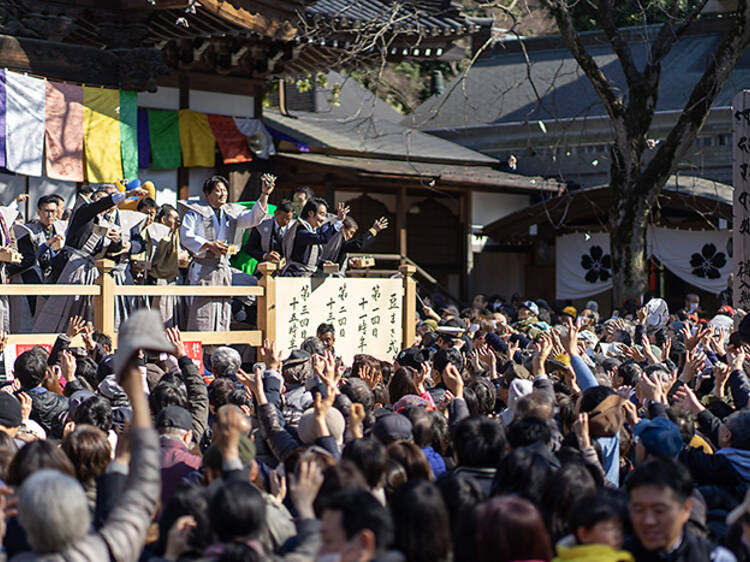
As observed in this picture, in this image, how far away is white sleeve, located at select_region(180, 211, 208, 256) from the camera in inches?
383

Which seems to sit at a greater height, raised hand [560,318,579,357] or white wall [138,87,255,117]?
white wall [138,87,255,117]

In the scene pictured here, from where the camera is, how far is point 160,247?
31.9 ft

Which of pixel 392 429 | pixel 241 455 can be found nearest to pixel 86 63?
pixel 392 429

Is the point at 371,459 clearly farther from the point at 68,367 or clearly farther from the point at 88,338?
the point at 88,338

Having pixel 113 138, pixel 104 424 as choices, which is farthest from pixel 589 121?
pixel 104 424

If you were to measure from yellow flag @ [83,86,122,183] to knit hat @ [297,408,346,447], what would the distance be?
9.05m

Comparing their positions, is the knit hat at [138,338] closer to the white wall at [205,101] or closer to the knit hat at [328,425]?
the knit hat at [328,425]

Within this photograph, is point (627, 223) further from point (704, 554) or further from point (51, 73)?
point (704, 554)

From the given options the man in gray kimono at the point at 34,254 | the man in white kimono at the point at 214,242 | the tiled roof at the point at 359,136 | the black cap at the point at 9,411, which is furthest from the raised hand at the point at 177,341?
the tiled roof at the point at 359,136

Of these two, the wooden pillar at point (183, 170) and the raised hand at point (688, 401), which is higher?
the wooden pillar at point (183, 170)

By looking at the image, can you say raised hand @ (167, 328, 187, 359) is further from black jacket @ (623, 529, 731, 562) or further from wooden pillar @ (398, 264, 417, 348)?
wooden pillar @ (398, 264, 417, 348)

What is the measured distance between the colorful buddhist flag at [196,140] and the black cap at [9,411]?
9.72 m

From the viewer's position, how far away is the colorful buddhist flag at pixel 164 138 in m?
14.0

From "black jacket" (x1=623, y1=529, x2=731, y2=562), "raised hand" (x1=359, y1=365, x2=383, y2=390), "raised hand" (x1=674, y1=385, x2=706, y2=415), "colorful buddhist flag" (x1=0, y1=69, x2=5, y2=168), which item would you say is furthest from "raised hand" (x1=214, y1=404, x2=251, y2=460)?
"colorful buddhist flag" (x1=0, y1=69, x2=5, y2=168)
